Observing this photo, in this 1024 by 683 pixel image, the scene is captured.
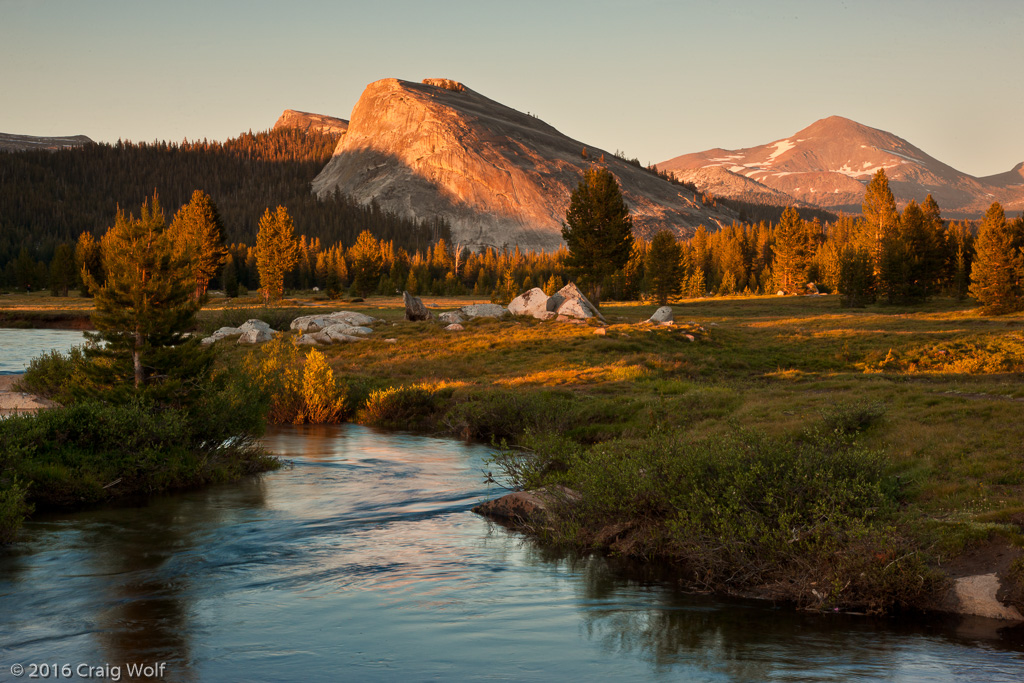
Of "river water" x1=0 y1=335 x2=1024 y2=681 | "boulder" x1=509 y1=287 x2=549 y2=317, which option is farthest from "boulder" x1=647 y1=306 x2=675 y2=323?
"river water" x1=0 y1=335 x2=1024 y2=681

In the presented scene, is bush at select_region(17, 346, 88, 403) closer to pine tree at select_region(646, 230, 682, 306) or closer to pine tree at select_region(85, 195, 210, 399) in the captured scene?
pine tree at select_region(85, 195, 210, 399)

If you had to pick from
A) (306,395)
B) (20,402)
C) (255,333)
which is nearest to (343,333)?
(255,333)

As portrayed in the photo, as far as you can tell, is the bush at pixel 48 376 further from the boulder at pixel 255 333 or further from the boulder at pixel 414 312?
the boulder at pixel 414 312

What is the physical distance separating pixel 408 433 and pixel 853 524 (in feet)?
64.7

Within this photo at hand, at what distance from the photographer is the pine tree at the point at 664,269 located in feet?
283

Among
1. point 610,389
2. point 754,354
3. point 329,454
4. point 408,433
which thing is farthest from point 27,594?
point 754,354

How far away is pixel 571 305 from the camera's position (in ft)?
168

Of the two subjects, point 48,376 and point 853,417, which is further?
point 48,376

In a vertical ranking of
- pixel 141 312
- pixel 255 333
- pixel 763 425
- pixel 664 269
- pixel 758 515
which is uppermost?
pixel 664 269

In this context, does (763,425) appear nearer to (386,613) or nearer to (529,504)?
(529,504)

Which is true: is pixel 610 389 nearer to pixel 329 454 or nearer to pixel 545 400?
pixel 545 400

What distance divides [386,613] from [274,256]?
286ft

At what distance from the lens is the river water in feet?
32.3

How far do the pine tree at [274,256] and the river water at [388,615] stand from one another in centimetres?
7787
